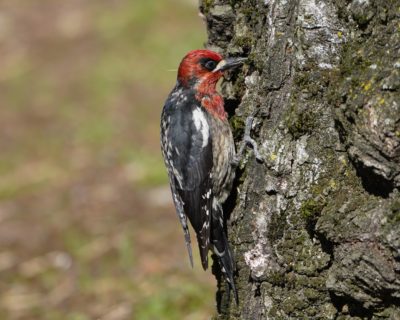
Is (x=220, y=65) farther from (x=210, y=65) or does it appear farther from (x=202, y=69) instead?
(x=202, y=69)

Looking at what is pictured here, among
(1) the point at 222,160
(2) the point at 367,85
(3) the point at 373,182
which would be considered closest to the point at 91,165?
(1) the point at 222,160

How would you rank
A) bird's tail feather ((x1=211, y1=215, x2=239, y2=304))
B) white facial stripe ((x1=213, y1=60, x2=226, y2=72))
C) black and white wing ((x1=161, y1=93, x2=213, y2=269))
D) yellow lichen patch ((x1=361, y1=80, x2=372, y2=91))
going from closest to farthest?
yellow lichen patch ((x1=361, y1=80, x2=372, y2=91)) < bird's tail feather ((x1=211, y1=215, x2=239, y2=304)) < white facial stripe ((x1=213, y1=60, x2=226, y2=72)) < black and white wing ((x1=161, y1=93, x2=213, y2=269))

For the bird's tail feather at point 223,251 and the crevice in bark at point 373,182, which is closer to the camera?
the crevice in bark at point 373,182

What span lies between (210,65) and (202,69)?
0.12 metres

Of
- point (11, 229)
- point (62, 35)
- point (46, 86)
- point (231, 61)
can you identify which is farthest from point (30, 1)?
point (231, 61)

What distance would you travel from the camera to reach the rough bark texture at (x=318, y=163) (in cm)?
303

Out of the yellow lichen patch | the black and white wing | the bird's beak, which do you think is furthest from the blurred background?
the yellow lichen patch

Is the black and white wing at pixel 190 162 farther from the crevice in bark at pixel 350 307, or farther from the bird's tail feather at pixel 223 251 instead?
the crevice in bark at pixel 350 307

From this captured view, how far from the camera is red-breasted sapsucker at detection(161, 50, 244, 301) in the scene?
4.00 meters

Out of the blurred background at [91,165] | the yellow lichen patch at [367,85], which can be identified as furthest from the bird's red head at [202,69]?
the blurred background at [91,165]

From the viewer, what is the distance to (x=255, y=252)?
12.0ft

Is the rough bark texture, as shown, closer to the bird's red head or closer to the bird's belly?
the bird's belly

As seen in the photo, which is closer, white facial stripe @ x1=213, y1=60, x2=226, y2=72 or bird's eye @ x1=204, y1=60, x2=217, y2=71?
white facial stripe @ x1=213, y1=60, x2=226, y2=72

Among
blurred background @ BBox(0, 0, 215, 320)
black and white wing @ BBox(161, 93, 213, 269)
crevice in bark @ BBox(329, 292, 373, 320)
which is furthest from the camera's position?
blurred background @ BBox(0, 0, 215, 320)
